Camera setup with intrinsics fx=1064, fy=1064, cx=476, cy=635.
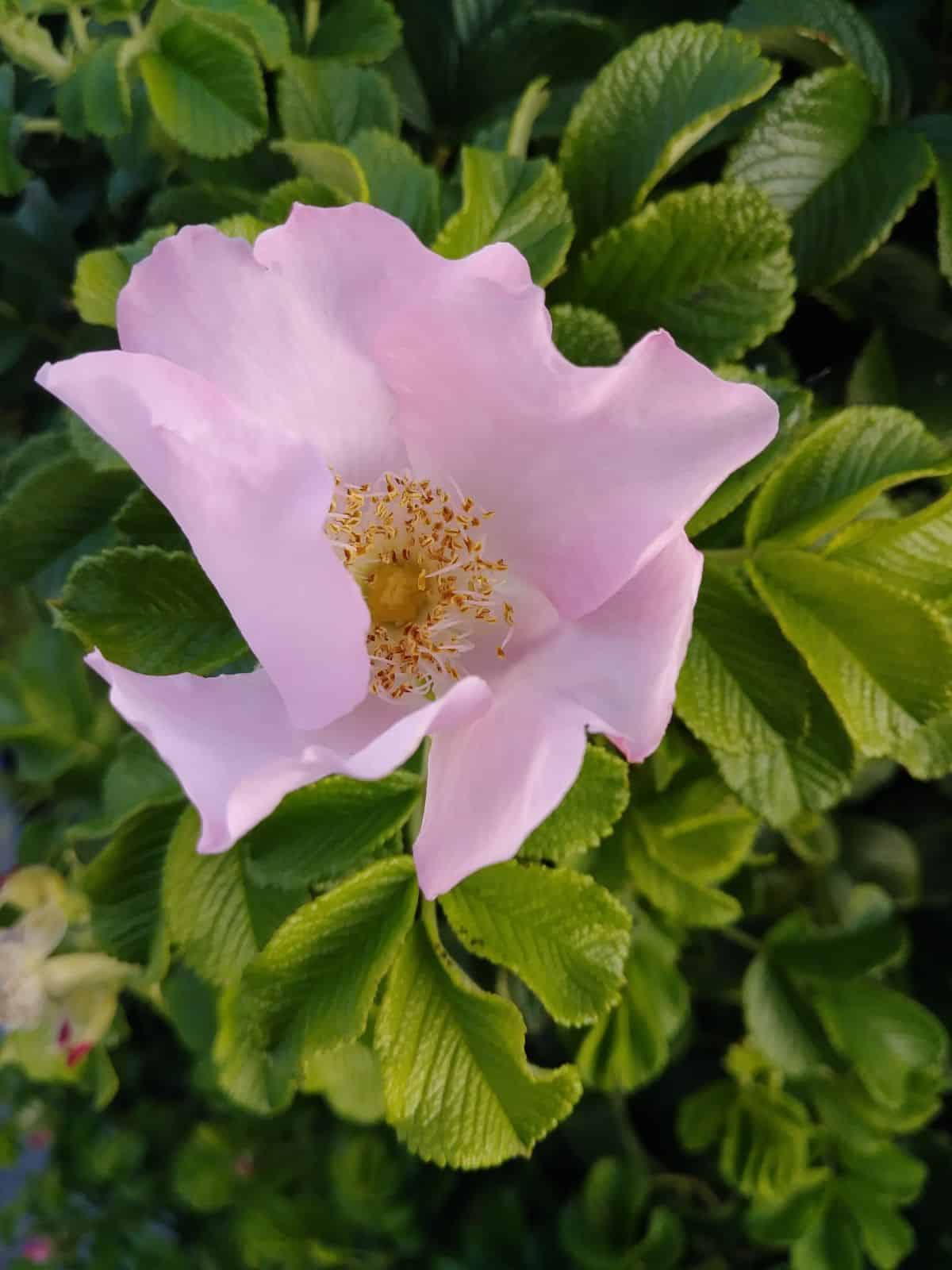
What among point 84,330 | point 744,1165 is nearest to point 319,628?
point 84,330

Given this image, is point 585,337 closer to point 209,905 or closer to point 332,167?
point 332,167

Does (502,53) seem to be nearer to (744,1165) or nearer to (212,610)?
(212,610)

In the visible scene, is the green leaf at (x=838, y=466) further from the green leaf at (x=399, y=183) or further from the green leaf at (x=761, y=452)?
the green leaf at (x=399, y=183)

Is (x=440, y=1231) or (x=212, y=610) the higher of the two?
(x=212, y=610)

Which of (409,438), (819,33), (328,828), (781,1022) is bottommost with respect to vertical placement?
(781,1022)

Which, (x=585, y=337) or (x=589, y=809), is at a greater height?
(x=585, y=337)

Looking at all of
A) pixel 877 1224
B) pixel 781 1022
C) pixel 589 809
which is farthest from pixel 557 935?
pixel 877 1224

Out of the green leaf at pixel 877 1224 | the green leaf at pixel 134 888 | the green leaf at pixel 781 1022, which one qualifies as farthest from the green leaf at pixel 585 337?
the green leaf at pixel 877 1224
